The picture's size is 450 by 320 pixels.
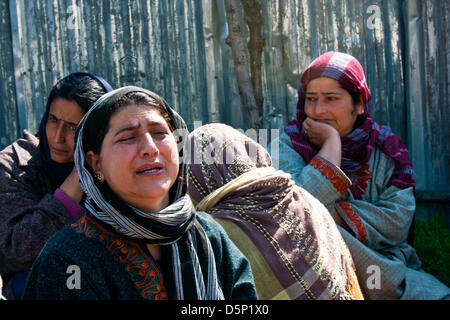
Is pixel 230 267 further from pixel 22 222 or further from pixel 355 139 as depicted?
pixel 355 139

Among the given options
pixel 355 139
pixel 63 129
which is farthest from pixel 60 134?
pixel 355 139

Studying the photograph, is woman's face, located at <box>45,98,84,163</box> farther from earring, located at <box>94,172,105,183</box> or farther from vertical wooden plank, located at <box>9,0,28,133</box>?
vertical wooden plank, located at <box>9,0,28,133</box>

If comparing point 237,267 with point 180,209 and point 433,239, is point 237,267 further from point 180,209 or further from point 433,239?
point 433,239

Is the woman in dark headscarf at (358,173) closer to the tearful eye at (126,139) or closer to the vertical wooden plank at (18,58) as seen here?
the tearful eye at (126,139)

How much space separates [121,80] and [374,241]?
7.85 feet

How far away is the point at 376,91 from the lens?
4.50 m

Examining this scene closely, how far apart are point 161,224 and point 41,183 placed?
1235mm

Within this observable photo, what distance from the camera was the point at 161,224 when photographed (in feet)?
5.63

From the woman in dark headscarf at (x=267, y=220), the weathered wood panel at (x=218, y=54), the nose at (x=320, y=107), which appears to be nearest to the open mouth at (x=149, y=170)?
the woman in dark headscarf at (x=267, y=220)

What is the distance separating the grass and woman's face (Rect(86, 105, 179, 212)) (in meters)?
2.54

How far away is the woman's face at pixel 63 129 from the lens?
8.74ft

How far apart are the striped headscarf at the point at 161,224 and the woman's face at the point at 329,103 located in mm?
1689

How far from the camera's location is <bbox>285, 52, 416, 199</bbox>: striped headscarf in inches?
130

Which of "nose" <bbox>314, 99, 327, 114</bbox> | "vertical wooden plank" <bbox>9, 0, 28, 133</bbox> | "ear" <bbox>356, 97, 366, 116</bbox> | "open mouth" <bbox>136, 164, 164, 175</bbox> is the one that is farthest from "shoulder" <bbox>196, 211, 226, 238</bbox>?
"vertical wooden plank" <bbox>9, 0, 28, 133</bbox>
